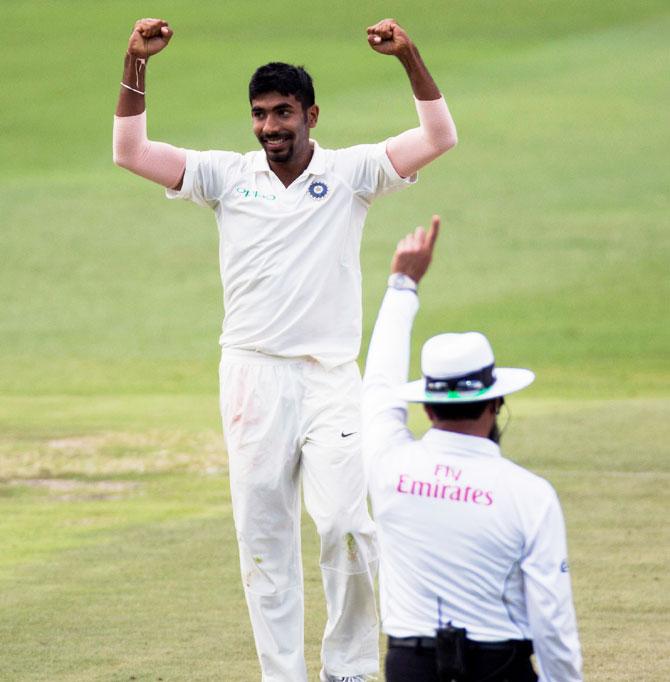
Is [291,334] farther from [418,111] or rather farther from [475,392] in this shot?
[475,392]

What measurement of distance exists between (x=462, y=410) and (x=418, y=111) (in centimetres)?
164

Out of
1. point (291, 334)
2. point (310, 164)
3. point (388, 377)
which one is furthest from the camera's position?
point (310, 164)

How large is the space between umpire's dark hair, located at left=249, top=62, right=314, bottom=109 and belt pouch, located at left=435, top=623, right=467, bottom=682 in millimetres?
2251

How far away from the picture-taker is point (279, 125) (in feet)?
18.1

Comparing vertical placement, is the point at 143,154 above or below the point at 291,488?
above

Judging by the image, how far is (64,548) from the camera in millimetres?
8039

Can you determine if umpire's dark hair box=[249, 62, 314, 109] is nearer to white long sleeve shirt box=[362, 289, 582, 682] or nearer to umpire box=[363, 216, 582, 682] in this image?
umpire box=[363, 216, 582, 682]

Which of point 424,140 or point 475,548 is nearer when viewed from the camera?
point 475,548

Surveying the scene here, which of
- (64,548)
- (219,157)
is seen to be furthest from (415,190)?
(219,157)

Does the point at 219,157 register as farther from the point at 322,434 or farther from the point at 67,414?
the point at 67,414

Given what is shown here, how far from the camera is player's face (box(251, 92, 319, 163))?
18.1 ft

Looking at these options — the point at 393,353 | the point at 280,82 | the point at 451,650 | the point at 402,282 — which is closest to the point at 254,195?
the point at 280,82

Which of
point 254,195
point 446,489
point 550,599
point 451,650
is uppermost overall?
point 254,195

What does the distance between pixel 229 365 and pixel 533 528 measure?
6.44 ft
